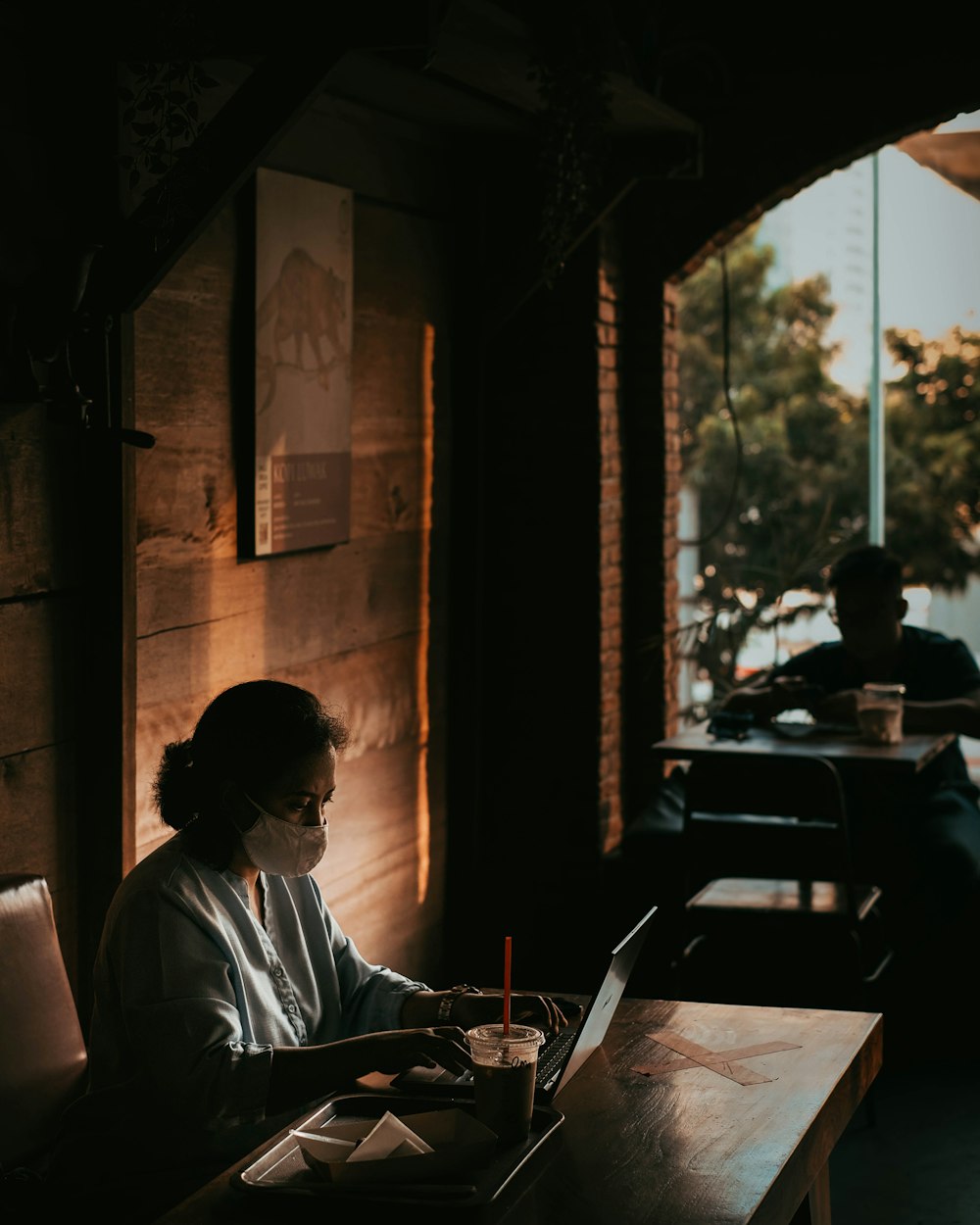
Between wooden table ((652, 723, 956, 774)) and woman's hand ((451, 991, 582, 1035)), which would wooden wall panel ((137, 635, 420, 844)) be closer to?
wooden table ((652, 723, 956, 774))

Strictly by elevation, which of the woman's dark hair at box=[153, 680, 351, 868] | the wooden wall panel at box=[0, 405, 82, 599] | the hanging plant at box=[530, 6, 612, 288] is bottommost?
the woman's dark hair at box=[153, 680, 351, 868]

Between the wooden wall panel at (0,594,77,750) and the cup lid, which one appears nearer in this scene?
the cup lid

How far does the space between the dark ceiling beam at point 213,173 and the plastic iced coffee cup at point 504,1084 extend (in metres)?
1.47

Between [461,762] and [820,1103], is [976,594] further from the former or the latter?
[820,1103]

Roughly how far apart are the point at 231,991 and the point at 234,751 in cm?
35

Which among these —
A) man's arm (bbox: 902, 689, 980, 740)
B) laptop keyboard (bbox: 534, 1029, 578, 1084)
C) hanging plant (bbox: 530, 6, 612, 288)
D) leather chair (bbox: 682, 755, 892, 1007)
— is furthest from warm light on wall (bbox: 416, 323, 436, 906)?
laptop keyboard (bbox: 534, 1029, 578, 1084)

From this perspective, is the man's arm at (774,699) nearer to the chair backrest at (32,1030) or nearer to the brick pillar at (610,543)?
the brick pillar at (610,543)

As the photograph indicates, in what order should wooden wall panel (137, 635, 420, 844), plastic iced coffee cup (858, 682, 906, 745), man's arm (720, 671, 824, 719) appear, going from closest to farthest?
wooden wall panel (137, 635, 420, 844) < plastic iced coffee cup (858, 682, 906, 745) < man's arm (720, 671, 824, 719)

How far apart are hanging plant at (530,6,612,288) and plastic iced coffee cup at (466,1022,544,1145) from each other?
2.28 m

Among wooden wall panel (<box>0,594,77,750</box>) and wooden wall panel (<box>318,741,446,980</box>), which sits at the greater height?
wooden wall panel (<box>0,594,77,750</box>)

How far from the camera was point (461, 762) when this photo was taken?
15.4 ft

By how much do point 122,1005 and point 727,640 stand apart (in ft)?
11.8

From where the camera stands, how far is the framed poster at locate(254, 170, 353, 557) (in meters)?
3.49

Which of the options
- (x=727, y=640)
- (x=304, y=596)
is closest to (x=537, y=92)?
(x=304, y=596)
